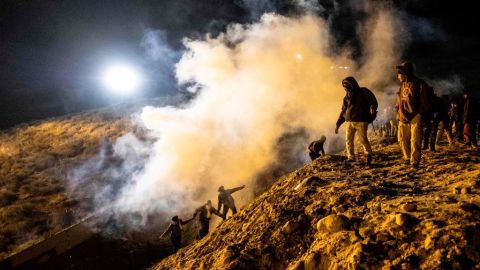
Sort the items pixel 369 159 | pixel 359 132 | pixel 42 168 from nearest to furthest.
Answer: pixel 359 132, pixel 369 159, pixel 42 168

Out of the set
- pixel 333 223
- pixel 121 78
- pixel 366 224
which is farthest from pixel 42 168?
pixel 366 224

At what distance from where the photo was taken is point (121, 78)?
28000mm

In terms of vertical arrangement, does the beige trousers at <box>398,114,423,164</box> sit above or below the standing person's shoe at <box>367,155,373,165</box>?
above

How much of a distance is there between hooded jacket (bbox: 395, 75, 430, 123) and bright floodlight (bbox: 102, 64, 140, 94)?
81.2 ft

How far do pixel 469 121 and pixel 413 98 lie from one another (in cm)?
375

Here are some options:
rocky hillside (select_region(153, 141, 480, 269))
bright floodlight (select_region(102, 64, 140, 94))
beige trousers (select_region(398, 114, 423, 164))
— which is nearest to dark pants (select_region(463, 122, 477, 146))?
rocky hillside (select_region(153, 141, 480, 269))

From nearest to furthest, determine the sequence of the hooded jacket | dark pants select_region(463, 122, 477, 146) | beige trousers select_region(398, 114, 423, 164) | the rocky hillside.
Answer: the rocky hillside, the hooded jacket, beige trousers select_region(398, 114, 423, 164), dark pants select_region(463, 122, 477, 146)

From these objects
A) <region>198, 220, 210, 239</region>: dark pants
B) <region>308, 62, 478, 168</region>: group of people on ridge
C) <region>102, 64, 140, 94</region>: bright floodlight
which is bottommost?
<region>198, 220, 210, 239</region>: dark pants

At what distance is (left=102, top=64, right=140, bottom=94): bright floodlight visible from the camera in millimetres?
26672

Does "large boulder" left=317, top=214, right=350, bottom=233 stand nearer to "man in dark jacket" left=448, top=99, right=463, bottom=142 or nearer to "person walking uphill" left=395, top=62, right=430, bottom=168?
"person walking uphill" left=395, top=62, right=430, bottom=168

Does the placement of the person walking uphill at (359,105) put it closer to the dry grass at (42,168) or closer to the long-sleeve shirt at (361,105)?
the long-sleeve shirt at (361,105)

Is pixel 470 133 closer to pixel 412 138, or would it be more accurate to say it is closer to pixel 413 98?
pixel 412 138

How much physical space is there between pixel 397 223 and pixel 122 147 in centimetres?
1890

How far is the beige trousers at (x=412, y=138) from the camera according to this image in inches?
208
